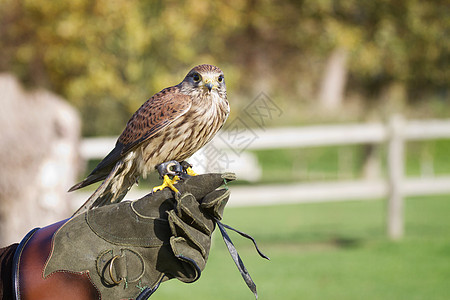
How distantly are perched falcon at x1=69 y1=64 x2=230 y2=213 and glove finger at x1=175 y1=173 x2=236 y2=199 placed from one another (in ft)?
1.31

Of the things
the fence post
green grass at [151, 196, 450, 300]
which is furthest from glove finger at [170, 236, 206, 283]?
the fence post

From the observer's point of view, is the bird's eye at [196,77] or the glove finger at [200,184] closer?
the glove finger at [200,184]

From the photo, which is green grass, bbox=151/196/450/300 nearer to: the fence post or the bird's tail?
the fence post

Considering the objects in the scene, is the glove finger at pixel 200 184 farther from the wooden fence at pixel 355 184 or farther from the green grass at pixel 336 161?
the green grass at pixel 336 161

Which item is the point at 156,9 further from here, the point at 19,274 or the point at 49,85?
the point at 19,274

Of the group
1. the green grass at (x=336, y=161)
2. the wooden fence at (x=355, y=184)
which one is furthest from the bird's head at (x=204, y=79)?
the green grass at (x=336, y=161)

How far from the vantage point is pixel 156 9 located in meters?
15.6

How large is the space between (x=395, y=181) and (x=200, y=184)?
20.7 feet

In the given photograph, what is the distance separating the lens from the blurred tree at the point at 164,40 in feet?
45.3

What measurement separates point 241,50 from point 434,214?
18208 mm

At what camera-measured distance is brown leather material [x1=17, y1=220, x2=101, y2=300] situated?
2.14 m

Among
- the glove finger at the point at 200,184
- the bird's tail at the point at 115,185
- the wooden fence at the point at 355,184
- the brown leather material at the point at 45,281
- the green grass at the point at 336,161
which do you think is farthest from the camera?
the green grass at the point at 336,161

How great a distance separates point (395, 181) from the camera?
820cm

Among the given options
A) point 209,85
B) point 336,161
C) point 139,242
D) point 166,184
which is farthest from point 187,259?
point 336,161
